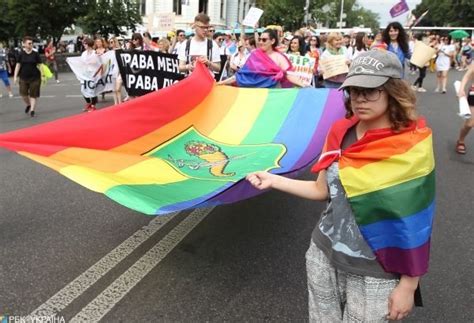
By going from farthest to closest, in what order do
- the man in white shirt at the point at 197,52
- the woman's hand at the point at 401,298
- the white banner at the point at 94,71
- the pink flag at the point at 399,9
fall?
the pink flag at the point at 399,9 → the white banner at the point at 94,71 → the man in white shirt at the point at 197,52 → the woman's hand at the point at 401,298

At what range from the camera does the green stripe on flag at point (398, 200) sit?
171cm

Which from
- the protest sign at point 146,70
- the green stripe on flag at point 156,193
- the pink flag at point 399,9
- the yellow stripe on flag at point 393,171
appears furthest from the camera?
the pink flag at point 399,9

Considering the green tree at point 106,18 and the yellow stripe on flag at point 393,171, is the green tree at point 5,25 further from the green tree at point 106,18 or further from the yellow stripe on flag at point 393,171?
the yellow stripe on flag at point 393,171

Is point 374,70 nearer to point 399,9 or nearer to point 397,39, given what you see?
point 397,39

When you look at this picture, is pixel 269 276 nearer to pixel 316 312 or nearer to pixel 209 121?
pixel 316 312

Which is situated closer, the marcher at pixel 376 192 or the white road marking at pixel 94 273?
the marcher at pixel 376 192

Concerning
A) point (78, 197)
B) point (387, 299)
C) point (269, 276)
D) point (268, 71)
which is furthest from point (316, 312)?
point (268, 71)

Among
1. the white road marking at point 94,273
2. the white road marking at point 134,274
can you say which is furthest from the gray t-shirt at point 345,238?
the white road marking at point 94,273

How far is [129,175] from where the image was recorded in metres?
3.39

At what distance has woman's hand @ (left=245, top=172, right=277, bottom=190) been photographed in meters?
2.20

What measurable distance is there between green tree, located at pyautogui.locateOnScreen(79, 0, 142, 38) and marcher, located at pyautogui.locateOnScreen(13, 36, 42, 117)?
17020mm

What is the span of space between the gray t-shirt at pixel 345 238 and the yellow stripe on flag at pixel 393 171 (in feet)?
0.34

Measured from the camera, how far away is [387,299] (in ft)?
6.11

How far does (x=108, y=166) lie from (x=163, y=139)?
3.38ft
